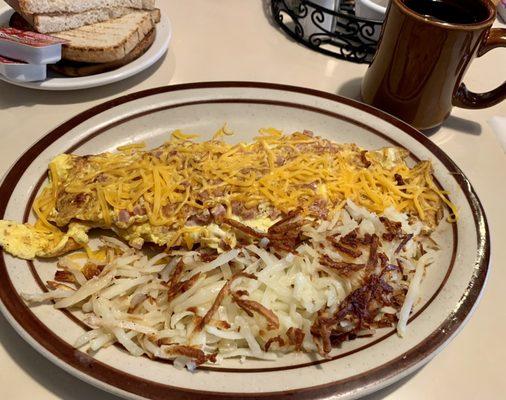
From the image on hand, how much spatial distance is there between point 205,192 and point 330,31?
4.58 feet

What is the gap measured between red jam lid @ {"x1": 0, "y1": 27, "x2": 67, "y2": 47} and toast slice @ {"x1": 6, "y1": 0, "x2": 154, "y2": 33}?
0.27 feet

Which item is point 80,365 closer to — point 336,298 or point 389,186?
point 336,298

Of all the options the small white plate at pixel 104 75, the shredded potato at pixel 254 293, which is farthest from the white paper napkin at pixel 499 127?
the small white plate at pixel 104 75

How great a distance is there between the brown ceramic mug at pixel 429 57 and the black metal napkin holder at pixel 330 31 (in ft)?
1.36

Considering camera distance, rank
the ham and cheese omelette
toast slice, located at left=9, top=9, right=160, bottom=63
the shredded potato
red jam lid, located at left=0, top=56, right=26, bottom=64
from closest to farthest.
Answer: the shredded potato < the ham and cheese omelette < red jam lid, located at left=0, top=56, right=26, bottom=64 < toast slice, located at left=9, top=9, right=160, bottom=63

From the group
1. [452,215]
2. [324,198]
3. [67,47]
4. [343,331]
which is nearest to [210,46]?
[67,47]

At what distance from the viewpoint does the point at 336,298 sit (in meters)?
1.26

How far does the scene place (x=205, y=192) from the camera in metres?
1.46

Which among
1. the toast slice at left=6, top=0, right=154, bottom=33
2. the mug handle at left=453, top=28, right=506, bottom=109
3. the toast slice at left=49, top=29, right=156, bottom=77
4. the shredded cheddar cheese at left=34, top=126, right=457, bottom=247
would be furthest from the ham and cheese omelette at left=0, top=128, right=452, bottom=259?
the toast slice at left=6, top=0, right=154, bottom=33

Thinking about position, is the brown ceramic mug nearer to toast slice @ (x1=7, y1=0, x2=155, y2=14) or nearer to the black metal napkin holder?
the black metal napkin holder

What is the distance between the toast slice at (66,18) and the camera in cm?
207

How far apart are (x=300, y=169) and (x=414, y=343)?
64 centimetres

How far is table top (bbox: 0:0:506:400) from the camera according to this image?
4.04 ft

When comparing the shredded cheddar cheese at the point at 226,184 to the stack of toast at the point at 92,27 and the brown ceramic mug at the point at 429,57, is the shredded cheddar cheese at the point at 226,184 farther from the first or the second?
the stack of toast at the point at 92,27
